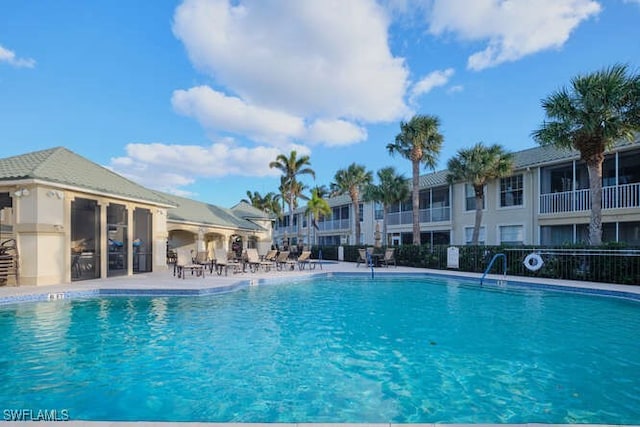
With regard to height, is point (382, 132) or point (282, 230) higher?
point (382, 132)

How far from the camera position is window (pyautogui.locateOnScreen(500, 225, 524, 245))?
1970 centimetres

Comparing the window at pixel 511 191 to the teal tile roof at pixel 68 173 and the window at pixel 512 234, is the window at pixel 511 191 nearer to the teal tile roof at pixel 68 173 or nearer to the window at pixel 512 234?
the window at pixel 512 234

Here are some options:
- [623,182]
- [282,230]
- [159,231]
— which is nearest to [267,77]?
[159,231]

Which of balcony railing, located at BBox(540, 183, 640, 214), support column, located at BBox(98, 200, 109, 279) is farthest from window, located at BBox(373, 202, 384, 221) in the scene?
support column, located at BBox(98, 200, 109, 279)

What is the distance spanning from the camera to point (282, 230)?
48.7m

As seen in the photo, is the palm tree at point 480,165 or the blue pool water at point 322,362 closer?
the blue pool water at point 322,362

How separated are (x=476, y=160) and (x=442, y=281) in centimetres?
791

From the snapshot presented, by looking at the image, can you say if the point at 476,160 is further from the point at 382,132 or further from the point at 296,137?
the point at 296,137

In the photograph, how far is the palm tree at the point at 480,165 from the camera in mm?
18969

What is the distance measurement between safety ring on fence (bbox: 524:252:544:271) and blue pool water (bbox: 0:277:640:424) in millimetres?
4843

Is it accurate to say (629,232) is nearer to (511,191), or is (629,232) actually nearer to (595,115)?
(511,191)

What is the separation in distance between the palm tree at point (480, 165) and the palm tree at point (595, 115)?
4.96m

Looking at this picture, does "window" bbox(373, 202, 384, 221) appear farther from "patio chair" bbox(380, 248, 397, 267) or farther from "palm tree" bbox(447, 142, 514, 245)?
"palm tree" bbox(447, 142, 514, 245)

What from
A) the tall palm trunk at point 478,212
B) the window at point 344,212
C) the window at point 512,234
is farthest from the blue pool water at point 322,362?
the window at point 344,212
